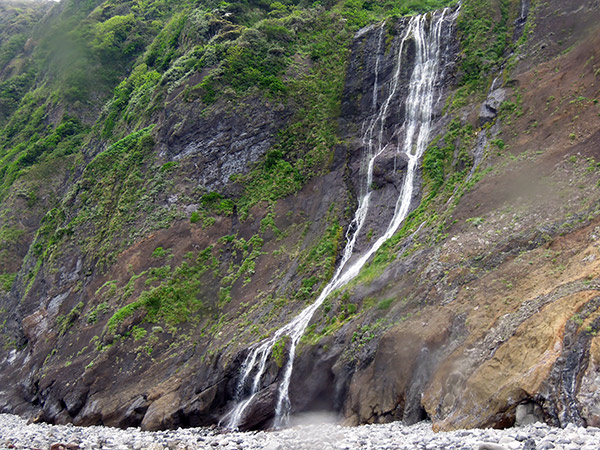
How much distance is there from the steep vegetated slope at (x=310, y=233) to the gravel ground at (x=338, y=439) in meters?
1.03

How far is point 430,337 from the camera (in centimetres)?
1794

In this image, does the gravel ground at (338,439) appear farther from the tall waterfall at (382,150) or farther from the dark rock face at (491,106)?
the dark rock face at (491,106)

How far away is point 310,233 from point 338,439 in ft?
55.9

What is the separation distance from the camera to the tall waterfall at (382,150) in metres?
22.9

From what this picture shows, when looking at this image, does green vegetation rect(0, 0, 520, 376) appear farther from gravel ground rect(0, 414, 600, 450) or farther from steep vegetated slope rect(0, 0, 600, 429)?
gravel ground rect(0, 414, 600, 450)

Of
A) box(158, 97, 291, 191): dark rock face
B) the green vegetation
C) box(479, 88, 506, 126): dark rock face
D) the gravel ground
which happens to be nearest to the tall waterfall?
the green vegetation

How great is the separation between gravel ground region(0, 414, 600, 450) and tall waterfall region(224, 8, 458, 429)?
9.04 ft

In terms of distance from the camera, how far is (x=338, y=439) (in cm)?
1523

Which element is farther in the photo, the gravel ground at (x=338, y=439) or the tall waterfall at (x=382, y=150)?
the tall waterfall at (x=382, y=150)

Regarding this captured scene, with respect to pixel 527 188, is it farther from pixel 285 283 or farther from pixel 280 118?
pixel 280 118

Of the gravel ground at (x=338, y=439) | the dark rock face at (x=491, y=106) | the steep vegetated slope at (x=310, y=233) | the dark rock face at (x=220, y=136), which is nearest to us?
the gravel ground at (x=338, y=439)

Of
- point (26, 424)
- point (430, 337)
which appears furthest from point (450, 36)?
point (26, 424)

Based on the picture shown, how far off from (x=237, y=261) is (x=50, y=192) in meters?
28.4

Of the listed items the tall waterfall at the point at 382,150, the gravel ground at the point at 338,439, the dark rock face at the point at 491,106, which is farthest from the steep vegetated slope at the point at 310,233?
the gravel ground at the point at 338,439
